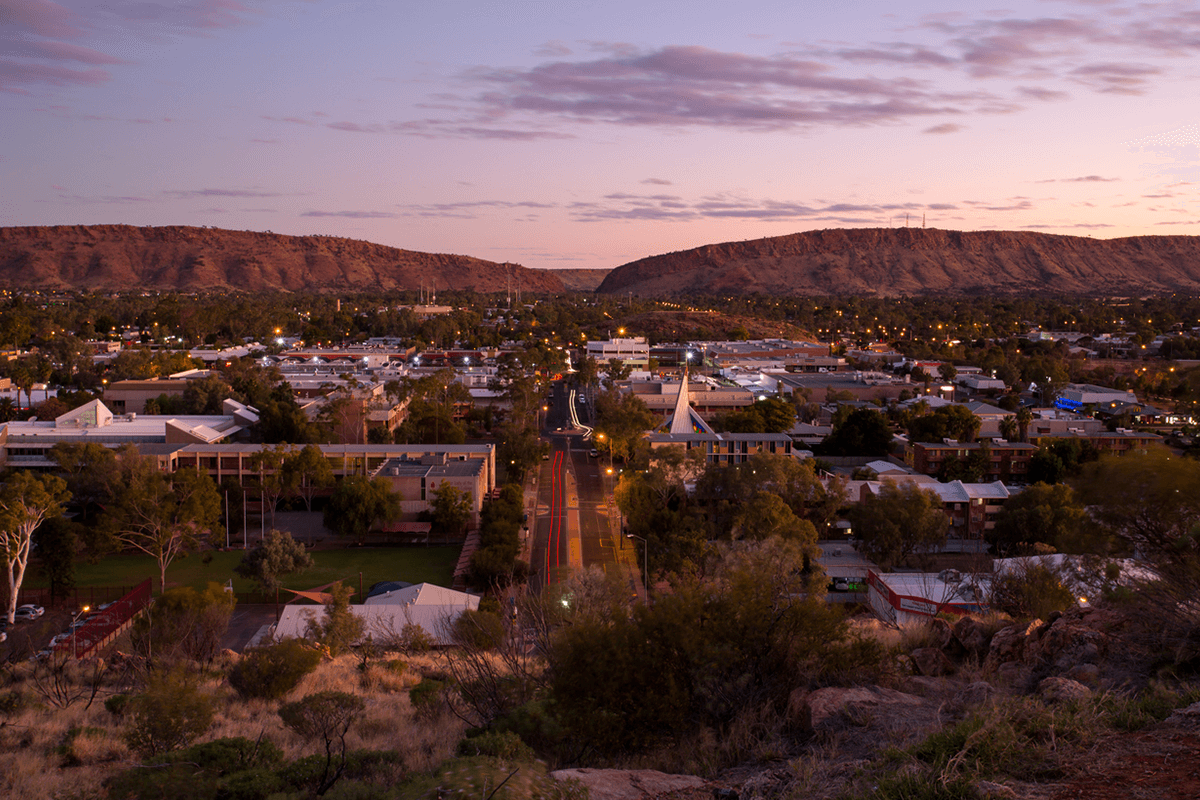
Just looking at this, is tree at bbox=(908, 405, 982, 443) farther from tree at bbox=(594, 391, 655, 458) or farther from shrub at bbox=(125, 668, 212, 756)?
shrub at bbox=(125, 668, 212, 756)

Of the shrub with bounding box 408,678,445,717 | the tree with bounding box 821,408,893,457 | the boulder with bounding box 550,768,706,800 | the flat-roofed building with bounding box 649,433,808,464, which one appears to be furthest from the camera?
the tree with bounding box 821,408,893,457

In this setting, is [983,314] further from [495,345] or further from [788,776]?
[788,776]

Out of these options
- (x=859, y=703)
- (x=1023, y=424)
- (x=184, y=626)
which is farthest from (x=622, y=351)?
(x=859, y=703)

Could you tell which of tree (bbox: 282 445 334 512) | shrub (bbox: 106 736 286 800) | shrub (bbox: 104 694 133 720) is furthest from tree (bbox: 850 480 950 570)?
shrub (bbox: 106 736 286 800)

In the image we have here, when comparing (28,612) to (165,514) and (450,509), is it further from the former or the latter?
(450,509)

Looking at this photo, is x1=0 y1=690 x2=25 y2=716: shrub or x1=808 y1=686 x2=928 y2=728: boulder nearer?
x1=808 y1=686 x2=928 y2=728: boulder

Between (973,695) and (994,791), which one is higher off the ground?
(994,791)

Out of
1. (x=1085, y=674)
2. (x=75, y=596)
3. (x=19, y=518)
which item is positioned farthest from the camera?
(x=75, y=596)
